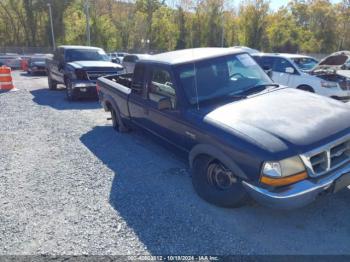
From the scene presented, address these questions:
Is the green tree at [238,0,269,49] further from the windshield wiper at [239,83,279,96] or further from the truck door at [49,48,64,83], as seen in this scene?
the windshield wiper at [239,83,279,96]

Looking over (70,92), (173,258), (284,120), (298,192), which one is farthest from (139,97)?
(70,92)

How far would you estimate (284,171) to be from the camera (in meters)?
2.89

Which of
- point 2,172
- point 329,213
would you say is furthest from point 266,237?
point 2,172

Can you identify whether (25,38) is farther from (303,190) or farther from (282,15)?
(303,190)

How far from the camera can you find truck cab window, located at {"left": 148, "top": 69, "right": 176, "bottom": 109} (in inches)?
165

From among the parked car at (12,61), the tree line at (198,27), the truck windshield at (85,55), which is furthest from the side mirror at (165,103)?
the tree line at (198,27)

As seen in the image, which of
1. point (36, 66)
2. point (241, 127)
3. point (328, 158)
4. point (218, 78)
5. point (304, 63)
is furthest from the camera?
point (36, 66)

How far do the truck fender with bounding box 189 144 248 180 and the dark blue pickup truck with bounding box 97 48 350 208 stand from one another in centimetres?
1

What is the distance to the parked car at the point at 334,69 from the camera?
8.94 m

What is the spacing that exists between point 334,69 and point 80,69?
27.0ft

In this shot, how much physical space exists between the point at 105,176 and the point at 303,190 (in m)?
2.92

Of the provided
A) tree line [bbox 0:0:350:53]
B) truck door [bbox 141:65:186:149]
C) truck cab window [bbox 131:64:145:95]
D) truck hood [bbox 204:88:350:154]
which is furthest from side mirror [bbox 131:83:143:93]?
tree line [bbox 0:0:350:53]

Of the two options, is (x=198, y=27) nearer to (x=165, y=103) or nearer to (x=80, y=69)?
(x=80, y=69)

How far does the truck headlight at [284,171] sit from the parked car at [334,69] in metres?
7.07
